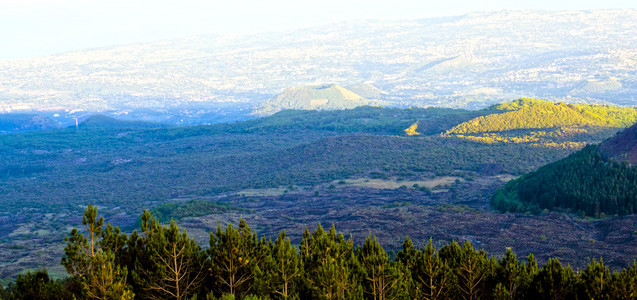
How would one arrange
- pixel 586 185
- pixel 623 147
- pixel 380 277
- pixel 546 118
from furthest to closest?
pixel 546 118 < pixel 623 147 < pixel 586 185 < pixel 380 277

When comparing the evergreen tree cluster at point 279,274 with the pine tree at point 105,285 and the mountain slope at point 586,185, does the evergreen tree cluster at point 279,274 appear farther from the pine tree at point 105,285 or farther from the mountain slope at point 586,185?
the mountain slope at point 586,185

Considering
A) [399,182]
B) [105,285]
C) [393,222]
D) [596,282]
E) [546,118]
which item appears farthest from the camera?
[546,118]

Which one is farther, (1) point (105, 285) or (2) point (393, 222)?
(2) point (393, 222)

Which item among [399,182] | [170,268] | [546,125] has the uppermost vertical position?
[170,268]

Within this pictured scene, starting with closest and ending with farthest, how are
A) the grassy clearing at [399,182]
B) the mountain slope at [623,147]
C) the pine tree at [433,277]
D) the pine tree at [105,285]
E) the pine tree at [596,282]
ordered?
the pine tree at [105,285]
the pine tree at [596,282]
the pine tree at [433,277]
the mountain slope at [623,147]
the grassy clearing at [399,182]

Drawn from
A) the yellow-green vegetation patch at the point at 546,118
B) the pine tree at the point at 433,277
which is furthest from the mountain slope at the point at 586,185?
the yellow-green vegetation patch at the point at 546,118

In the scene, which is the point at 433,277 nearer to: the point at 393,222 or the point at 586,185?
the point at 393,222

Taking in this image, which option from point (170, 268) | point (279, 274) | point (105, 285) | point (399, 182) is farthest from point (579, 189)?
point (105, 285)

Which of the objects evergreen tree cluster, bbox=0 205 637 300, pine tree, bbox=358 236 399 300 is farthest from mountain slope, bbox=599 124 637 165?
pine tree, bbox=358 236 399 300
